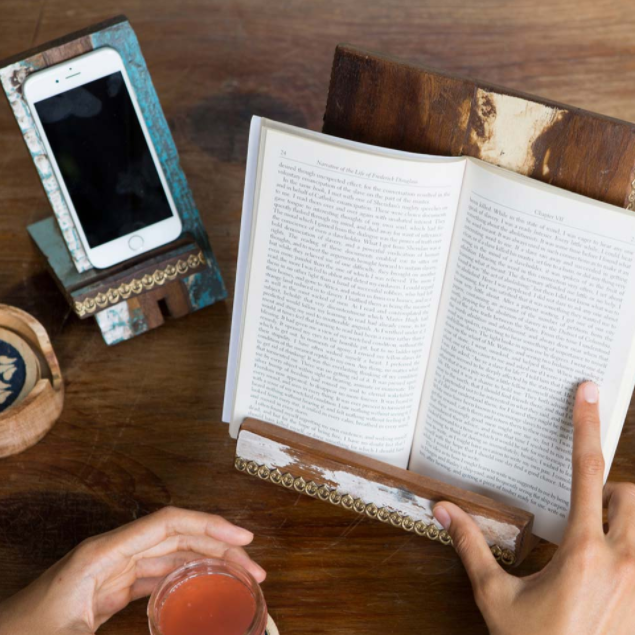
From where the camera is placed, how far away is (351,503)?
955mm

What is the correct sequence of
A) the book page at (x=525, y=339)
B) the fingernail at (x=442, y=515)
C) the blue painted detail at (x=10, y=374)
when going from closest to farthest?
the book page at (x=525, y=339) → the fingernail at (x=442, y=515) → the blue painted detail at (x=10, y=374)

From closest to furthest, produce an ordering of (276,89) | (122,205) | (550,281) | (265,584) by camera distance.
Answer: (550,281) → (265,584) → (122,205) → (276,89)

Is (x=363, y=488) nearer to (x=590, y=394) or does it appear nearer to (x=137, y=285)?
(x=590, y=394)

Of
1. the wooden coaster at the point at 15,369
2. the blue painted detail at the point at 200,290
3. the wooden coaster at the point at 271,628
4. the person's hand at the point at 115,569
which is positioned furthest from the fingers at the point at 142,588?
the blue painted detail at the point at 200,290

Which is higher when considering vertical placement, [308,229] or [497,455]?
[308,229]

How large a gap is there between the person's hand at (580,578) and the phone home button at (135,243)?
550 mm

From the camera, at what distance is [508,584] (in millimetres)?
849

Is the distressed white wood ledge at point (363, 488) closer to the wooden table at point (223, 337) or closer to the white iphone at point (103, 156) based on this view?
the wooden table at point (223, 337)

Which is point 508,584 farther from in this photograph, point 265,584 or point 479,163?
point 479,163

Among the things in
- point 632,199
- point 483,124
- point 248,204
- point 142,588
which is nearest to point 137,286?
point 248,204

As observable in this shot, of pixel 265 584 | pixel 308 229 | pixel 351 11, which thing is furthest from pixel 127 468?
pixel 351 11

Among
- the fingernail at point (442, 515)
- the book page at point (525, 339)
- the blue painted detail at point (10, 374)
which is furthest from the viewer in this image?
A: the blue painted detail at point (10, 374)

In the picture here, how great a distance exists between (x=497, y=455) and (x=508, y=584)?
0.43 feet

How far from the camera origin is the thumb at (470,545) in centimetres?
87
